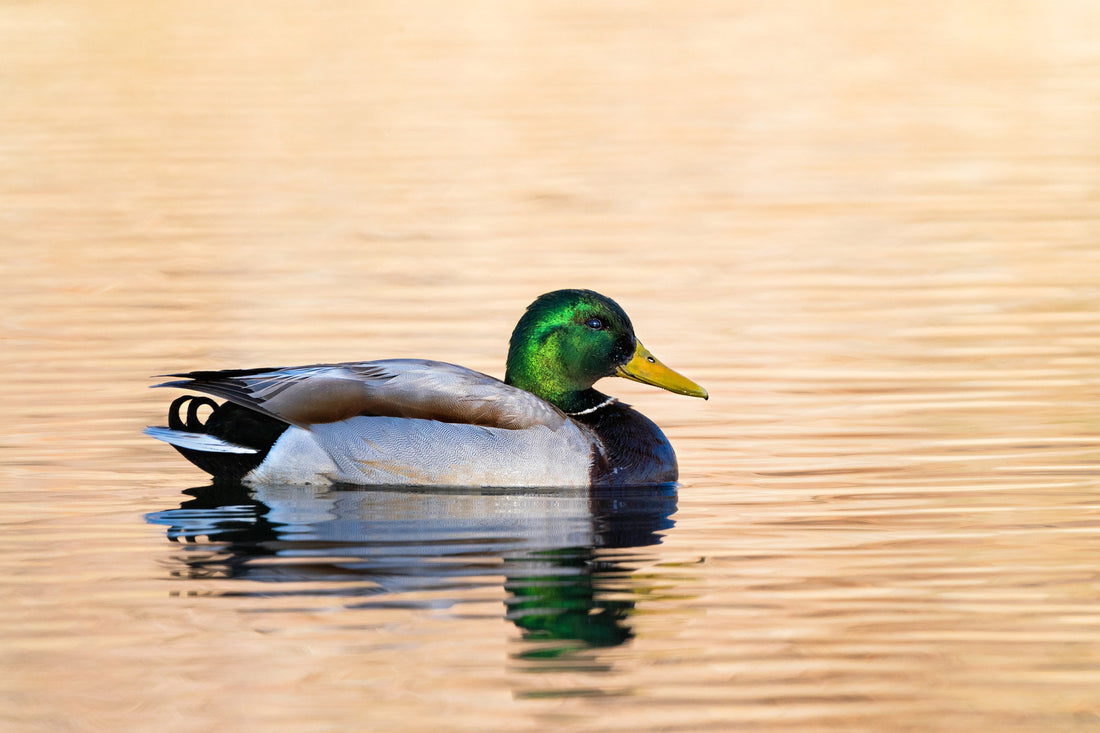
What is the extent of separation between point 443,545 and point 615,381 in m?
4.79

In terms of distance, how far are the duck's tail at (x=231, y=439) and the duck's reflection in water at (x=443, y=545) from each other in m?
0.11

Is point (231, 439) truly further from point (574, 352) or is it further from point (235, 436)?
point (574, 352)

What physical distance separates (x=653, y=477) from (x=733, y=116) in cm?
1579

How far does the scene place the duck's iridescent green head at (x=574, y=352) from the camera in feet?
31.7

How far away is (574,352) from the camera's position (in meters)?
9.70

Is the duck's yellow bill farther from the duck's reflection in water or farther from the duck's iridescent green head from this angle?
the duck's reflection in water

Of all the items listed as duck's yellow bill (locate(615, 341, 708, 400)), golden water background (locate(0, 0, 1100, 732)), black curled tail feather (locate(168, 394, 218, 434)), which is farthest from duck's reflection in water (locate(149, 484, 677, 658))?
duck's yellow bill (locate(615, 341, 708, 400))

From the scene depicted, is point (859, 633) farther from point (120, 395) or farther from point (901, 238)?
point (901, 238)

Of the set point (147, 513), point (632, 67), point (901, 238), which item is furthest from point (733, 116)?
point (147, 513)

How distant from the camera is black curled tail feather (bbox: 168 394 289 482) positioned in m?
9.23

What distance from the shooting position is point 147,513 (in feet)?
28.3

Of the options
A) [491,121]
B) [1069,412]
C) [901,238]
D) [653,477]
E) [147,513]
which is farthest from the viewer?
[491,121]

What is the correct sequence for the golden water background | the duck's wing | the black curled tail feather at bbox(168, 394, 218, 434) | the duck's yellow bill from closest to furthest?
the golden water background, the duck's wing, the black curled tail feather at bbox(168, 394, 218, 434), the duck's yellow bill

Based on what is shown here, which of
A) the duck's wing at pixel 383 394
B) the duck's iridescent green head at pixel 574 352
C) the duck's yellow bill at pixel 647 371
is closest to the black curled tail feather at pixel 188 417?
the duck's wing at pixel 383 394
